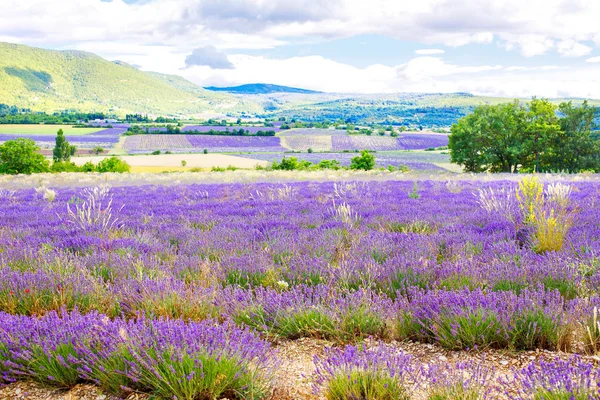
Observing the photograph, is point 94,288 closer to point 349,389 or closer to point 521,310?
point 349,389

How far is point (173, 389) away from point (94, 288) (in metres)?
1.80

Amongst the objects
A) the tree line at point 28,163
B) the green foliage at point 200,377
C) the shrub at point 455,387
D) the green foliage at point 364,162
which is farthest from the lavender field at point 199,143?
the shrub at point 455,387

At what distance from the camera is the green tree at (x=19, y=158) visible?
5212 centimetres

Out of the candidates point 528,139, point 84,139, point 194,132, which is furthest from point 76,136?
point 528,139

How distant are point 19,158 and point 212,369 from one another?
189 ft

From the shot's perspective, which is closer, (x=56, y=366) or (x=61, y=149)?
(x=56, y=366)

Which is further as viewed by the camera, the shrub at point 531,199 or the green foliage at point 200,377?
the shrub at point 531,199

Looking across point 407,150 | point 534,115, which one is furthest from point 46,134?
point 534,115

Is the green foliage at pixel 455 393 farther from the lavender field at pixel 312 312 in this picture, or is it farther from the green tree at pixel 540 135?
the green tree at pixel 540 135

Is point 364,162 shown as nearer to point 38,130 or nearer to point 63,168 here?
point 63,168

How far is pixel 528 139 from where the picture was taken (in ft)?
158

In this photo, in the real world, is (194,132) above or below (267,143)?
above

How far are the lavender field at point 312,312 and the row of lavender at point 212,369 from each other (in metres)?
0.01

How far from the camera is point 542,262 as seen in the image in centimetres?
432
